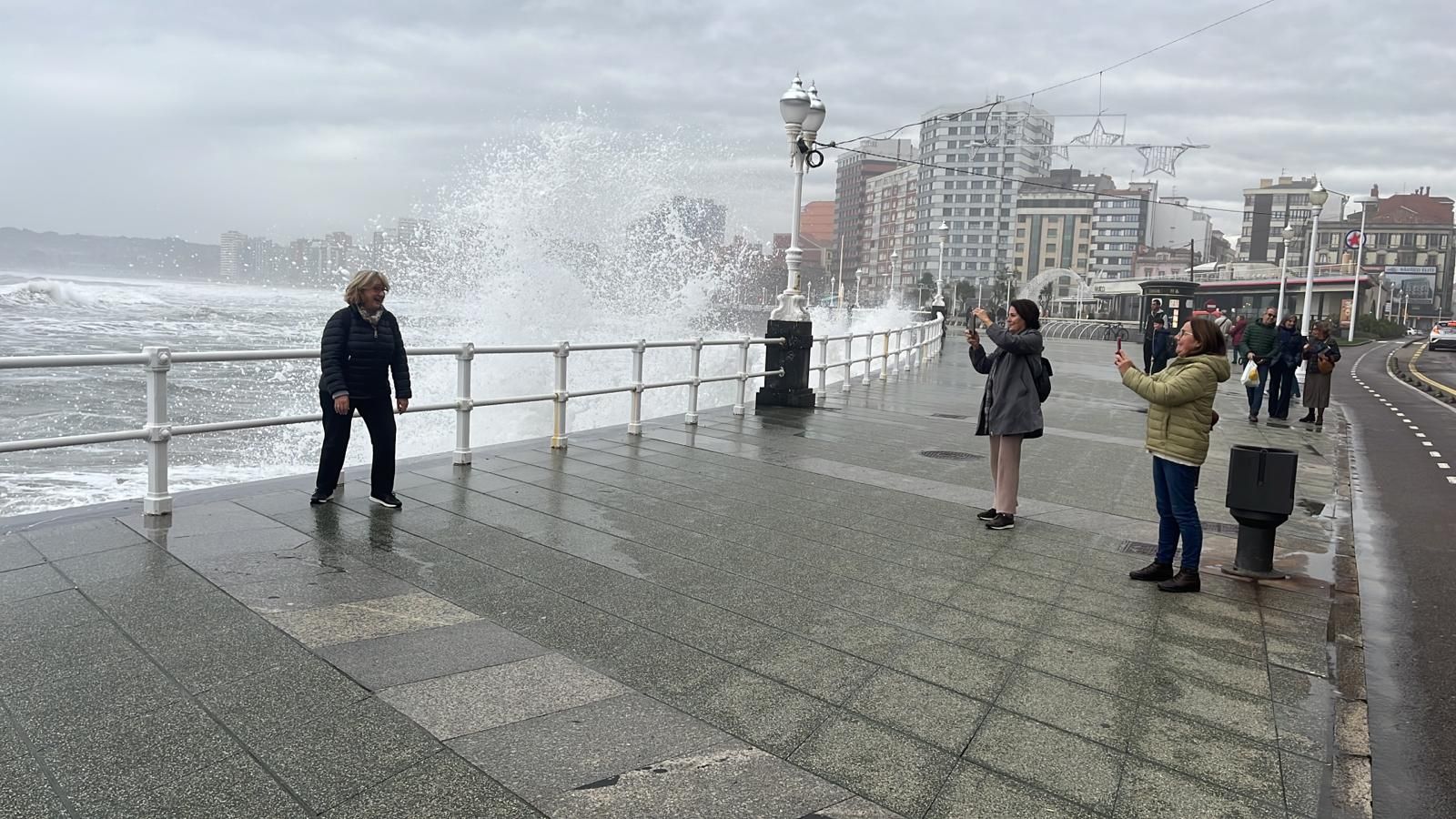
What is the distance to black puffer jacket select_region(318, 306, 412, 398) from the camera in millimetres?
6457

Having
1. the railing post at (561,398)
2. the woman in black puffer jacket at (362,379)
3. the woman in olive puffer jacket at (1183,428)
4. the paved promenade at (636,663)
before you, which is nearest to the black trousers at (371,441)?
the woman in black puffer jacket at (362,379)

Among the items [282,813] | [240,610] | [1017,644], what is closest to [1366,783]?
[1017,644]

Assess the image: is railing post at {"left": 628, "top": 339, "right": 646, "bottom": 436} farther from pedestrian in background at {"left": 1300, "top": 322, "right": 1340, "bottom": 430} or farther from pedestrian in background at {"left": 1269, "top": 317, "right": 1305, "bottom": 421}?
pedestrian in background at {"left": 1300, "top": 322, "right": 1340, "bottom": 430}

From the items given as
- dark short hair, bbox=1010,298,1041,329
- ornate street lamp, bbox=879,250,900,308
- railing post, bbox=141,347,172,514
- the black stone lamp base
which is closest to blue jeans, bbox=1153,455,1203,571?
dark short hair, bbox=1010,298,1041,329

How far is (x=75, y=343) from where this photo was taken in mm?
39938

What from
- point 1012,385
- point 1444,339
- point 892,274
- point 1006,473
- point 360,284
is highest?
point 892,274

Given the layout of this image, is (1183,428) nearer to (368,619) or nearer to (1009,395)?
(1009,395)

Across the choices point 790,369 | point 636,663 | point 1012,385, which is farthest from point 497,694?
point 790,369

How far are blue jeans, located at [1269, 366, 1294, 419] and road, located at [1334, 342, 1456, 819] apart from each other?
128cm

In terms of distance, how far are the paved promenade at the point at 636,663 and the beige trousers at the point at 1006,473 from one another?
0.92 ft

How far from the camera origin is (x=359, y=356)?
21.6 ft

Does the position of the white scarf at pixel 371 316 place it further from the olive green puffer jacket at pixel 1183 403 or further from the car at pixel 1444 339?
the car at pixel 1444 339

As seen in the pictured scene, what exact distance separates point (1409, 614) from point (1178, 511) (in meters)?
1.75

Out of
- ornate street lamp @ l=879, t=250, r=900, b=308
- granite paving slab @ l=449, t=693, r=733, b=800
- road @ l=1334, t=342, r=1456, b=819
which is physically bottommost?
road @ l=1334, t=342, r=1456, b=819
